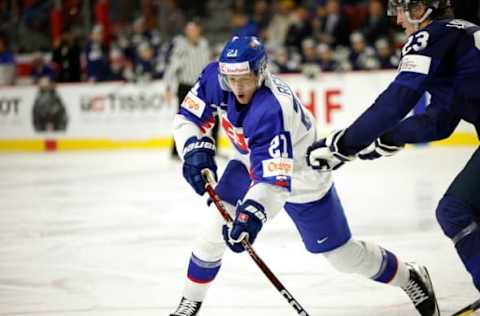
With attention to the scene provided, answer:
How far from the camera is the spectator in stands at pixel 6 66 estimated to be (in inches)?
517

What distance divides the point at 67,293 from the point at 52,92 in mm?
8683

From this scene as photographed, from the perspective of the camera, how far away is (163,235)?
5.81 meters

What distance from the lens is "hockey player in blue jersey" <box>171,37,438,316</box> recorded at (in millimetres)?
3227

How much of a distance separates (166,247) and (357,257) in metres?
2.06

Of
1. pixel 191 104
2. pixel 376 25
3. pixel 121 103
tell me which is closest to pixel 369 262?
pixel 191 104

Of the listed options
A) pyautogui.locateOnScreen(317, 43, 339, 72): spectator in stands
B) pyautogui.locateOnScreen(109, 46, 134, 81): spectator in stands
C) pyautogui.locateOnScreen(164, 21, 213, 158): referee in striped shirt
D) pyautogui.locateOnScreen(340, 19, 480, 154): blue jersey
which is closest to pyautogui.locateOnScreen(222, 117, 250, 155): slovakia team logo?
pyautogui.locateOnScreen(340, 19, 480, 154): blue jersey

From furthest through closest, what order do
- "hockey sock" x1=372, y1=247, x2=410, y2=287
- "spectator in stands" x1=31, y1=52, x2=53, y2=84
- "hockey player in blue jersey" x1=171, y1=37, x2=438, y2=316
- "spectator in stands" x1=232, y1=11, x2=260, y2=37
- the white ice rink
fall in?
"spectator in stands" x1=31, y1=52, x2=53, y2=84 < "spectator in stands" x1=232, y1=11, x2=260, y2=37 < the white ice rink < "hockey sock" x1=372, y1=247, x2=410, y2=287 < "hockey player in blue jersey" x1=171, y1=37, x2=438, y2=316

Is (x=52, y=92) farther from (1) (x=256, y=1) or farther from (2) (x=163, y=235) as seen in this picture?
(2) (x=163, y=235)

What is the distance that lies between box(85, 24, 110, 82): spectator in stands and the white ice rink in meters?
3.60

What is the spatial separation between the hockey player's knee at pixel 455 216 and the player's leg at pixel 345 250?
0.55 metres

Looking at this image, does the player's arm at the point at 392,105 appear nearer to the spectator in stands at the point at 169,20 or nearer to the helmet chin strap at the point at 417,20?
the helmet chin strap at the point at 417,20

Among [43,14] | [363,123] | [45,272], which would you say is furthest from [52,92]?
[363,123]

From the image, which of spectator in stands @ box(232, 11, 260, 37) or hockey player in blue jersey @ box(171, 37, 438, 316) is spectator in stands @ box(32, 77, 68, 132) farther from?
hockey player in blue jersey @ box(171, 37, 438, 316)

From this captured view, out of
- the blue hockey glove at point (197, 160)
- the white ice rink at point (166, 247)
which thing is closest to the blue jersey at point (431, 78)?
the blue hockey glove at point (197, 160)
